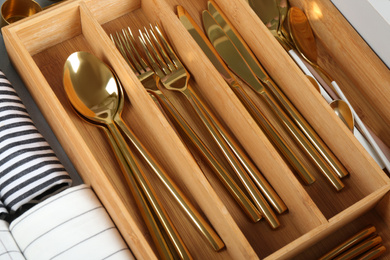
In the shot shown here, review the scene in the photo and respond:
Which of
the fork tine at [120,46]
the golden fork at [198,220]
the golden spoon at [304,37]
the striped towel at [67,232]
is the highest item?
the fork tine at [120,46]

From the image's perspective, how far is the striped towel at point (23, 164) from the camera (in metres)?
0.84

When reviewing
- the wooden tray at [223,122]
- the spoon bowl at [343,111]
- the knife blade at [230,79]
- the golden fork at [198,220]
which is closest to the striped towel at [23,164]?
the wooden tray at [223,122]

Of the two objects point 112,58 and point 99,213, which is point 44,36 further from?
point 99,213

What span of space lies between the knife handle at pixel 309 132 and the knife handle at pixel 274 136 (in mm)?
39

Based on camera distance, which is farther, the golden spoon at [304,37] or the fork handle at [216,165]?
the golden spoon at [304,37]

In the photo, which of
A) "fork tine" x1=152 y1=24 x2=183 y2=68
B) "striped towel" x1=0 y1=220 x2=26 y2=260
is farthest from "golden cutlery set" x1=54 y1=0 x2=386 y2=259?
"striped towel" x1=0 y1=220 x2=26 y2=260

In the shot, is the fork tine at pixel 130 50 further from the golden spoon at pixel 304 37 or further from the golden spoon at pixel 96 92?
the golden spoon at pixel 304 37

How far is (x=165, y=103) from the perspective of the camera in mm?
937

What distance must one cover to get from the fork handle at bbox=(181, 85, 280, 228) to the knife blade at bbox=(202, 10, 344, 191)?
0.09 meters

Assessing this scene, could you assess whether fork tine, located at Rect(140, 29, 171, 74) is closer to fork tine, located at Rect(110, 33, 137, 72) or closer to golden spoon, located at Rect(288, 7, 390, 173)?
fork tine, located at Rect(110, 33, 137, 72)

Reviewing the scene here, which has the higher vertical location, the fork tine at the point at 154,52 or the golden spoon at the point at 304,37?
the fork tine at the point at 154,52

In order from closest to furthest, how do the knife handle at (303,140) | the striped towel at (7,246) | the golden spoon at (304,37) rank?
1. the striped towel at (7,246)
2. the knife handle at (303,140)
3. the golden spoon at (304,37)

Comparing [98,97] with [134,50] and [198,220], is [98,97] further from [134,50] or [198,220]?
[198,220]

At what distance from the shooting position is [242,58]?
3.24ft
